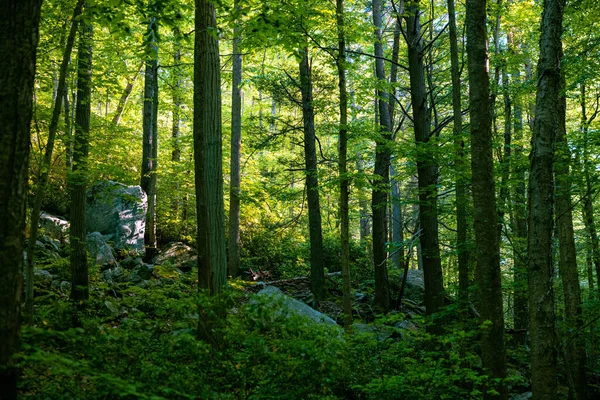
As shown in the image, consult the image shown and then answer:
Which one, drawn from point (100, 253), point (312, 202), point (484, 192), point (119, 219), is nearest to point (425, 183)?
point (484, 192)

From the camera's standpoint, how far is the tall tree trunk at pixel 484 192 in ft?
14.7

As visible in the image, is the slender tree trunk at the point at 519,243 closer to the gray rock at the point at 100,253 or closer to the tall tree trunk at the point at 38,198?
the tall tree trunk at the point at 38,198

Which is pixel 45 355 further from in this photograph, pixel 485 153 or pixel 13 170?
pixel 485 153

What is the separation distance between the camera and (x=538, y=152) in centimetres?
472

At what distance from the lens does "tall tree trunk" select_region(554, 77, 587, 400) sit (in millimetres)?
7355

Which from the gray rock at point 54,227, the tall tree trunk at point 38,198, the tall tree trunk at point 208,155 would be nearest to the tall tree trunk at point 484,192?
the tall tree trunk at point 208,155

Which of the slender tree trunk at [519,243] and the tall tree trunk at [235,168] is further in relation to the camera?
the tall tree trunk at [235,168]

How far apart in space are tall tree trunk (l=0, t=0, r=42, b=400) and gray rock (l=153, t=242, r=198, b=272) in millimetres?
10115

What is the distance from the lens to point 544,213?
4.69 metres

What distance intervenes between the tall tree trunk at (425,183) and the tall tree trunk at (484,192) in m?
2.44

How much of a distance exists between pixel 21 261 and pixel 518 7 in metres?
13.5

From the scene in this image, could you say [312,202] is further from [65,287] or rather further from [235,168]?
[65,287]

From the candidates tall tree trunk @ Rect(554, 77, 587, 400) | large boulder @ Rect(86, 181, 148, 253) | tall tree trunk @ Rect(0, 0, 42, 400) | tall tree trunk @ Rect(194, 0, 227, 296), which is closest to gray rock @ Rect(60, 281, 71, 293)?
tall tree trunk @ Rect(194, 0, 227, 296)

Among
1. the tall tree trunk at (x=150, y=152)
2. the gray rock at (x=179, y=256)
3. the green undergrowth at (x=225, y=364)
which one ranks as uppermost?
the tall tree trunk at (x=150, y=152)
